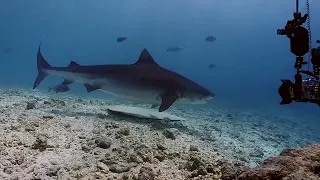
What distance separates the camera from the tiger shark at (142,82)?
26.0ft

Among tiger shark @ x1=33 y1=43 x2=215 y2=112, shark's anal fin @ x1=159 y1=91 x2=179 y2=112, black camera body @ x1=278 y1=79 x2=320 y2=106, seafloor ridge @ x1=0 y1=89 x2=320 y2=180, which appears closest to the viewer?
seafloor ridge @ x1=0 y1=89 x2=320 y2=180

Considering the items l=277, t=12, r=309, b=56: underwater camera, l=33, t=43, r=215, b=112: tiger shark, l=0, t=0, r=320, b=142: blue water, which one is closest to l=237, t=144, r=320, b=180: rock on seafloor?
l=277, t=12, r=309, b=56: underwater camera

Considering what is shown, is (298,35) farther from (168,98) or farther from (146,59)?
(146,59)

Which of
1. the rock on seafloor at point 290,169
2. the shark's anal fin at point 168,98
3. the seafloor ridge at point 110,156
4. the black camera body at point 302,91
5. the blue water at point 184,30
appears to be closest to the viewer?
the rock on seafloor at point 290,169

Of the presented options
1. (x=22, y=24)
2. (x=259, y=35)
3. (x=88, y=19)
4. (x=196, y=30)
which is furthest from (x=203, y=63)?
(x=22, y=24)

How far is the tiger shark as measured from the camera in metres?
7.93

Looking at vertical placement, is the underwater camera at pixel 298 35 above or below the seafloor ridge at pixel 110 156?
above

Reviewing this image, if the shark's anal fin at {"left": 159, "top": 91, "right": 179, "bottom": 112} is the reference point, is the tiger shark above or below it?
above

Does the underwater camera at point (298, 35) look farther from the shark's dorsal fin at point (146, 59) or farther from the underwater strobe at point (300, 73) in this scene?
the shark's dorsal fin at point (146, 59)

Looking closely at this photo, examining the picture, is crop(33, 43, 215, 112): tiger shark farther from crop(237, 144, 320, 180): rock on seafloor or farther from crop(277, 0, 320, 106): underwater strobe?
crop(237, 144, 320, 180): rock on seafloor

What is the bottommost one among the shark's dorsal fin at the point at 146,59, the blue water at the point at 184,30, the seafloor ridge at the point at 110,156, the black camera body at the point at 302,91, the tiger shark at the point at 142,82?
the seafloor ridge at the point at 110,156

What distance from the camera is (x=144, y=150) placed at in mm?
4215

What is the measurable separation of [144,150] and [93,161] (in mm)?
690

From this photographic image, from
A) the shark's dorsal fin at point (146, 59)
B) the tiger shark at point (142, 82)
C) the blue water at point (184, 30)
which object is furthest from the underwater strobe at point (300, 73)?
the blue water at point (184, 30)
